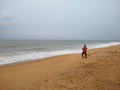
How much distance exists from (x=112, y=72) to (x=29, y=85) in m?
3.50

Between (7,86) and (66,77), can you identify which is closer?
(7,86)

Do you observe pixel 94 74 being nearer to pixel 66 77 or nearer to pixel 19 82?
pixel 66 77

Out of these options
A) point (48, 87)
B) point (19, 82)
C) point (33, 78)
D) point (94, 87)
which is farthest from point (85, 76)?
point (19, 82)

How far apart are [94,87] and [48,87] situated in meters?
1.59

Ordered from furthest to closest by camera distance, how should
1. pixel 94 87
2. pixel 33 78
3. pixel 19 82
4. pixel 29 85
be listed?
pixel 33 78, pixel 19 82, pixel 29 85, pixel 94 87

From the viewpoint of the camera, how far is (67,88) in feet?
19.2

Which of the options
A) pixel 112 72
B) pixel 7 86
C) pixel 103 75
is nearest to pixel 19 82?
pixel 7 86

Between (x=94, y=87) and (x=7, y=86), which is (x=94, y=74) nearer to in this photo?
(x=94, y=87)

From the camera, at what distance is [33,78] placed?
743 cm

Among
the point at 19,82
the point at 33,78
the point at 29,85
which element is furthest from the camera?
the point at 33,78

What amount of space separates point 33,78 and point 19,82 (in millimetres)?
714

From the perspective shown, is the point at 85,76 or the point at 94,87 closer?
the point at 94,87

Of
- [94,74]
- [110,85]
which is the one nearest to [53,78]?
[94,74]

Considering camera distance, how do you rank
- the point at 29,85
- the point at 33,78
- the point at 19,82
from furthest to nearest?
the point at 33,78 < the point at 19,82 < the point at 29,85
